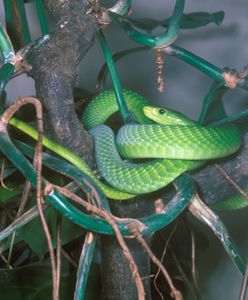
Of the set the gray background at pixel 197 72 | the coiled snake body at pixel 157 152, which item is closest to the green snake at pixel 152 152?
the coiled snake body at pixel 157 152

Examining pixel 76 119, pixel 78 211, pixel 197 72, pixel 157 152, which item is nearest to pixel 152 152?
pixel 157 152

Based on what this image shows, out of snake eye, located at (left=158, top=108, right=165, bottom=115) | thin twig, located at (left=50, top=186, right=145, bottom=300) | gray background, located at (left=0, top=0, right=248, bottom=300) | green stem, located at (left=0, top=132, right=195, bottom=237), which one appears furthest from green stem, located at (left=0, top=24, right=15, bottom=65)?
gray background, located at (left=0, top=0, right=248, bottom=300)

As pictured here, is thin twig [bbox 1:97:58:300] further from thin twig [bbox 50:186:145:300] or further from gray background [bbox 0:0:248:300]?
gray background [bbox 0:0:248:300]

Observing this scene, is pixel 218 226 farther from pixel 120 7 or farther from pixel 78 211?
pixel 120 7

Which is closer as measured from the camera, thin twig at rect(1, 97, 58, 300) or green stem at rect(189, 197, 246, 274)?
thin twig at rect(1, 97, 58, 300)

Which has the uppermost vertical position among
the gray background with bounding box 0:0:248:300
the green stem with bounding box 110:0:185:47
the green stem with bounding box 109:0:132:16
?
the green stem with bounding box 109:0:132:16
